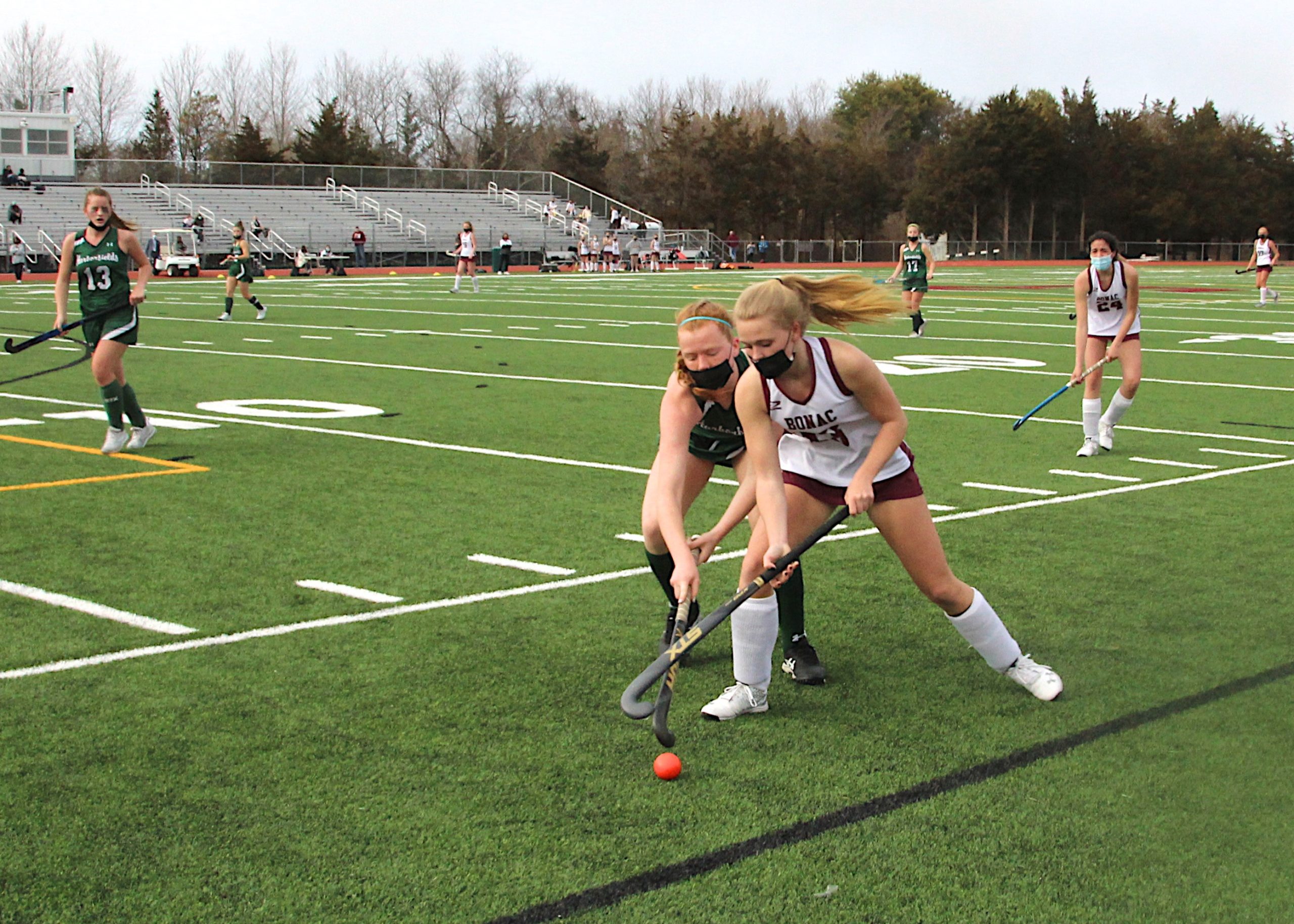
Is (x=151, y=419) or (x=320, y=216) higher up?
(x=320, y=216)

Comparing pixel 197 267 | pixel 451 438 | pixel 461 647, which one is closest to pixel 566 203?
pixel 197 267

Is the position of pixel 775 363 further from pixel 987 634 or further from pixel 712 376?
pixel 987 634

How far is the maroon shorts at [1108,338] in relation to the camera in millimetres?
11102

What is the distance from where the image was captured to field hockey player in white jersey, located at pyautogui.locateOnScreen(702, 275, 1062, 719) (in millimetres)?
4676

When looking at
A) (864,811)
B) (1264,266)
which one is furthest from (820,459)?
(1264,266)

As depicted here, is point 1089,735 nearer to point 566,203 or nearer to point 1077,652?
point 1077,652

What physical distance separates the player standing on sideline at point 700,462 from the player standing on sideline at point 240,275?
67.2ft

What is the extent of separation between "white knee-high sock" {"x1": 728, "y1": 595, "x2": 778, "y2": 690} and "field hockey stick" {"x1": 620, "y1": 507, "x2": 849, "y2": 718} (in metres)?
0.09

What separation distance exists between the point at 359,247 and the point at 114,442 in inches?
1770

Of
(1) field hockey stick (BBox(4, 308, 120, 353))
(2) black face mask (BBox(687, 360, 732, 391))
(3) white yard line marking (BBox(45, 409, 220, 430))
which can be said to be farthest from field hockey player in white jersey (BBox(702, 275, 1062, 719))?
(3) white yard line marking (BBox(45, 409, 220, 430))

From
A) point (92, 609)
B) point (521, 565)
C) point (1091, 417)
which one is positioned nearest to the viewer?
point (92, 609)

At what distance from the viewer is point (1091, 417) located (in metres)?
10.7

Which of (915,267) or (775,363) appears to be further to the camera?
(915,267)

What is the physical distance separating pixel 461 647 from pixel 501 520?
2.51 m
